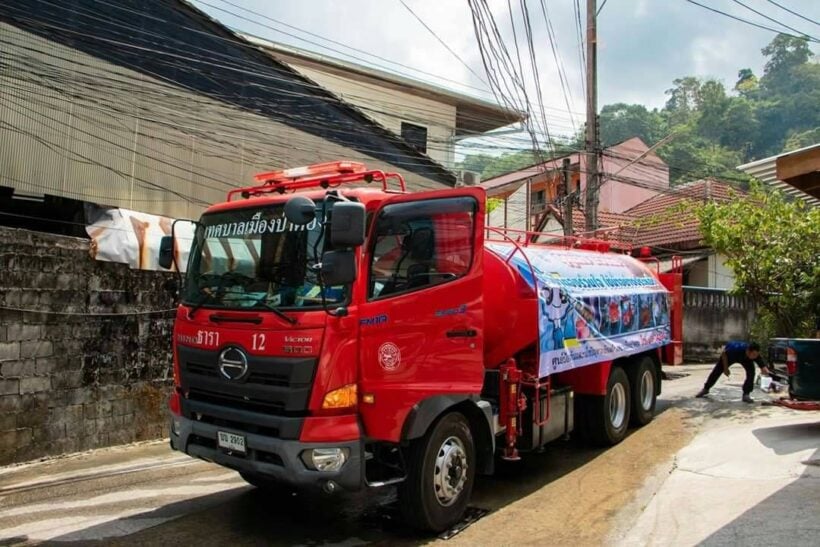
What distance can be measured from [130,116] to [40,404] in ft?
16.8

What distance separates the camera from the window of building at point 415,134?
65.0 feet

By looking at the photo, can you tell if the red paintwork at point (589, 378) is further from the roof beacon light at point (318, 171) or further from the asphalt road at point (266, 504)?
the roof beacon light at point (318, 171)

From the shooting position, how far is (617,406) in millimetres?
8008

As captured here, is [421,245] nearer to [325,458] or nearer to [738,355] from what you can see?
[325,458]

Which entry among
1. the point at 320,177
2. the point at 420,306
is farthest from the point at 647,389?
the point at 320,177

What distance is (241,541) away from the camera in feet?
15.4

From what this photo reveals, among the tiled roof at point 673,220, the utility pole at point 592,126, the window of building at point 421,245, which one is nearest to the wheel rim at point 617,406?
the window of building at point 421,245

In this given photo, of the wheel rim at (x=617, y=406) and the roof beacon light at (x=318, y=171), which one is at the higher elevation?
the roof beacon light at (x=318, y=171)

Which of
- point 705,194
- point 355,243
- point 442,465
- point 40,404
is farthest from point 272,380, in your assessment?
point 705,194

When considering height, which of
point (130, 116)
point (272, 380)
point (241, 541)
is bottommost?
point (241, 541)

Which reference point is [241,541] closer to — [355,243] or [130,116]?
[355,243]

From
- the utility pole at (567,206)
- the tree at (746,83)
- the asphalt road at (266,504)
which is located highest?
the tree at (746,83)

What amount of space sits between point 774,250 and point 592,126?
5.58m

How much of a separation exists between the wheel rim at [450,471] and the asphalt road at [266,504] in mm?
313
